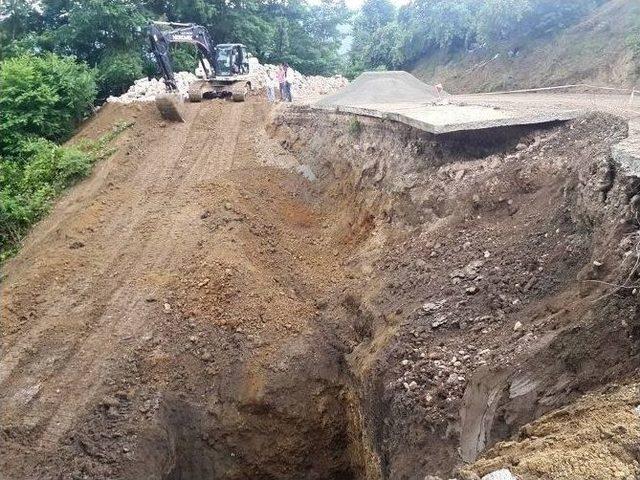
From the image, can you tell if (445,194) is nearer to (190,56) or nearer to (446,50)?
(446,50)

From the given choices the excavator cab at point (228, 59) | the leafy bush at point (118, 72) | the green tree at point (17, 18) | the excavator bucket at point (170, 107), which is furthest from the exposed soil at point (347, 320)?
the green tree at point (17, 18)

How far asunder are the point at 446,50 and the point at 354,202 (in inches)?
537

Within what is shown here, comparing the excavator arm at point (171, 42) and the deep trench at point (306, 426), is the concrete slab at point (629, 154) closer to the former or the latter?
the deep trench at point (306, 426)

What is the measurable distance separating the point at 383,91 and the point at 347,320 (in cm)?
781

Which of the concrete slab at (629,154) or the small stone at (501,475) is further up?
the concrete slab at (629,154)

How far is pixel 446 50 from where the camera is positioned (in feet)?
66.2

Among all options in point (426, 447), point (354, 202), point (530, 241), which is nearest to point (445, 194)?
point (530, 241)

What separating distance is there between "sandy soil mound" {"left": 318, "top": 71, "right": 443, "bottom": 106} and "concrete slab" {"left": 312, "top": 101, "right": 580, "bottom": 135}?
9.25ft

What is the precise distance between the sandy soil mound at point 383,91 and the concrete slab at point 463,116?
9.25ft

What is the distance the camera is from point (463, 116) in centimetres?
801

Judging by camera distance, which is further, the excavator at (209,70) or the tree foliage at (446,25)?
the tree foliage at (446,25)

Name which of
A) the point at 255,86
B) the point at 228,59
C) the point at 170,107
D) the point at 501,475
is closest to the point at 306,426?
the point at 501,475

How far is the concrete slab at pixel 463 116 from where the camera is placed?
6.94 metres

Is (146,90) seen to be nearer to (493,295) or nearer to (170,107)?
(170,107)
